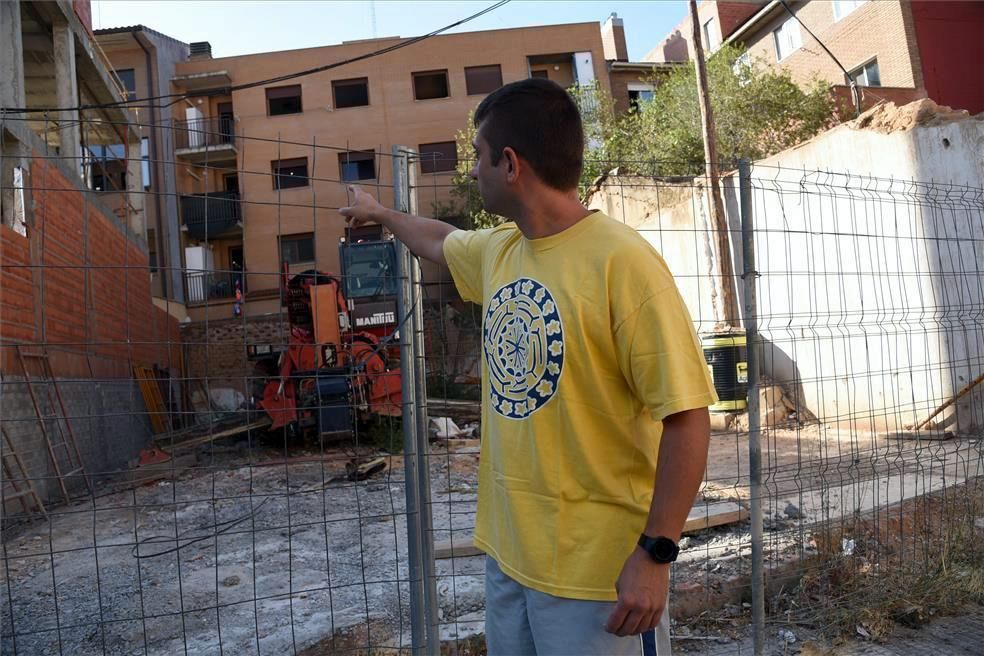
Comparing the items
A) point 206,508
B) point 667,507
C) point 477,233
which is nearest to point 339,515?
point 206,508

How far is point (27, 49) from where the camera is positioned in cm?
1228

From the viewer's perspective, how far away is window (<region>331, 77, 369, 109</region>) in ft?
84.3

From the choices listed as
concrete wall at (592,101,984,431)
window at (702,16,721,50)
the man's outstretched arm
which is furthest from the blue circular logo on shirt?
window at (702,16,721,50)

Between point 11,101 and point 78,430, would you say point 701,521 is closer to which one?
point 78,430

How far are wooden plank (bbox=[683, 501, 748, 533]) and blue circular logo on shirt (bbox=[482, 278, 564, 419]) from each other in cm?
341

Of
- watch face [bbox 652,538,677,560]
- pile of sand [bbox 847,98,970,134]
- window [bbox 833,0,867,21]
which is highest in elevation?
window [bbox 833,0,867,21]

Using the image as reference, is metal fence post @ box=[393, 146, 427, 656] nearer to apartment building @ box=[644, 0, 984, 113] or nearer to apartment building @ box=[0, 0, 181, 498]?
apartment building @ box=[0, 0, 181, 498]

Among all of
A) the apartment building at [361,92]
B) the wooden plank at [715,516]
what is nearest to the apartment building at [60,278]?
the wooden plank at [715,516]

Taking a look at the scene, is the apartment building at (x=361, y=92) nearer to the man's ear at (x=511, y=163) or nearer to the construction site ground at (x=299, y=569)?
the construction site ground at (x=299, y=569)

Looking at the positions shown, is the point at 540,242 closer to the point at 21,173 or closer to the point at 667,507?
the point at 667,507

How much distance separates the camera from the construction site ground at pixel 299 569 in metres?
3.55

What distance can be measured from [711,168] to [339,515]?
8.83m

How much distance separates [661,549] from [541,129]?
0.95 metres

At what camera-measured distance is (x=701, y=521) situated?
488cm
